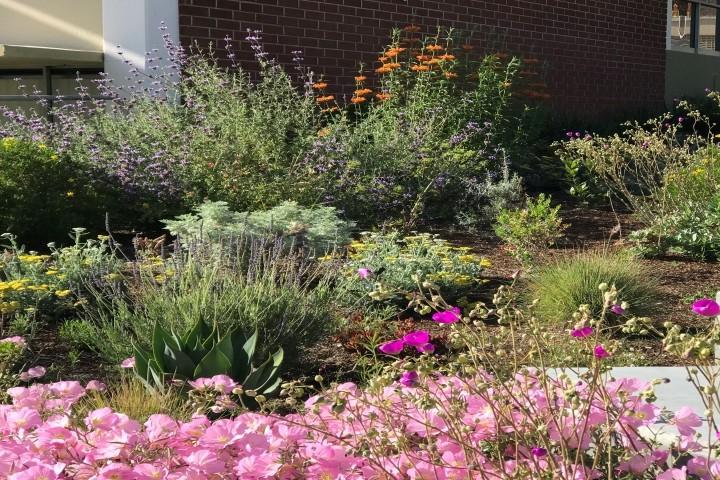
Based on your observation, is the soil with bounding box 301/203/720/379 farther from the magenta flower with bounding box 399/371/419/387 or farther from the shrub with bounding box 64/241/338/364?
the magenta flower with bounding box 399/371/419/387

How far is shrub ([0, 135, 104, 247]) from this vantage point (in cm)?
835

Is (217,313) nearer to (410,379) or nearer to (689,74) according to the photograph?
(410,379)

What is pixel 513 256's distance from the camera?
26.5ft

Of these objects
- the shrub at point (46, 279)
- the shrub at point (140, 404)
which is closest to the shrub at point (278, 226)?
the shrub at point (46, 279)

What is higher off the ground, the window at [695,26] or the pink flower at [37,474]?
the window at [695,26]

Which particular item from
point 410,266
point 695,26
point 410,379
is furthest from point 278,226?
point 695,26

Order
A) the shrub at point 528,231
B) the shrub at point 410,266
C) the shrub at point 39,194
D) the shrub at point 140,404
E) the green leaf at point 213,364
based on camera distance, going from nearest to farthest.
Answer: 1. the shrub at point 140,404
2. the green leaf at point 213,364
3. the shrub at point 410,266
4. the shrub at point 528,231
5. the shrub at point 39,194

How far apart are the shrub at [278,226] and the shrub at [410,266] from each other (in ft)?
0.68

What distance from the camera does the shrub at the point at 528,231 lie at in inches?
310

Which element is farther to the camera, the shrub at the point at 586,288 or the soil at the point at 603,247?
the shrub at the point at 586,288

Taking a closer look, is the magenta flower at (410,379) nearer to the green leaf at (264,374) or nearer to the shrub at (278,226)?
the green leaf at (264,374)

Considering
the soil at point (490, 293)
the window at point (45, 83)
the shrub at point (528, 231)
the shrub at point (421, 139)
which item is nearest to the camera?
the soil at point (490, 293)

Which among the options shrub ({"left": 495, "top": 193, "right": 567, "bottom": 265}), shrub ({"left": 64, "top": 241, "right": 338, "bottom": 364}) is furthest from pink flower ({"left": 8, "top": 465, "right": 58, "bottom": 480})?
shrub ({"left": 495, "top": 193, "right": 567, "bottom": 265})

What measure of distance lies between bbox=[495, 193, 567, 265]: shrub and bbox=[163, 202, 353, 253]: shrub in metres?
1.35
